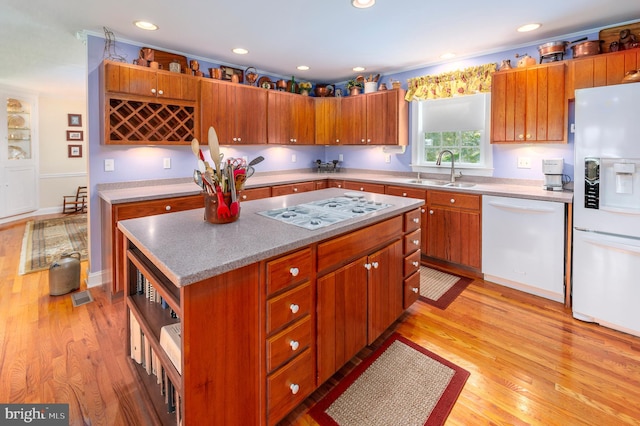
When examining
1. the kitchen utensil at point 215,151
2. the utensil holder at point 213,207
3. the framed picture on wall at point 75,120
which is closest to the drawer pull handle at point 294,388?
the utensil holder at point 213,207

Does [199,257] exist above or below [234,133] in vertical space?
below

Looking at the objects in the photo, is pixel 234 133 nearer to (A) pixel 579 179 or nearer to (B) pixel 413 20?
(B) pixel 413 20

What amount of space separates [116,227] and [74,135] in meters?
5.65

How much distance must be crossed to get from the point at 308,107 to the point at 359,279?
3593mm

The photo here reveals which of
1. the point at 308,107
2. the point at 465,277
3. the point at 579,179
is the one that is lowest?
the point at 465,277

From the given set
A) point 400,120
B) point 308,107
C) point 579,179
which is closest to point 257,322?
point 579,179

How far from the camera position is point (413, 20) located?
284cm

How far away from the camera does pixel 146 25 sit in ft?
9.67

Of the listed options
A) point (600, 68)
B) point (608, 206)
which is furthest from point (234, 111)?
point (608, 206)

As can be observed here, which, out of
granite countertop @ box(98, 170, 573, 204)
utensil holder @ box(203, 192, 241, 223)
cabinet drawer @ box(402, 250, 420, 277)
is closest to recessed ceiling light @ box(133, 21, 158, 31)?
granite countertop @ box(98, 170, 573, 204)

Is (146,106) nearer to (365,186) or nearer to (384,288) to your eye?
(365,186)

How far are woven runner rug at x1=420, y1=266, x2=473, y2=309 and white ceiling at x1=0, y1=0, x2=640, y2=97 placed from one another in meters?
2.46

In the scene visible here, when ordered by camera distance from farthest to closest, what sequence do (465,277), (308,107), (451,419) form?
(308,107)
(465,277)
(451,419)

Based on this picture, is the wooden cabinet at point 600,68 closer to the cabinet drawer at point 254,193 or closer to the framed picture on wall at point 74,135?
the cabinet drawer at point 254,193
